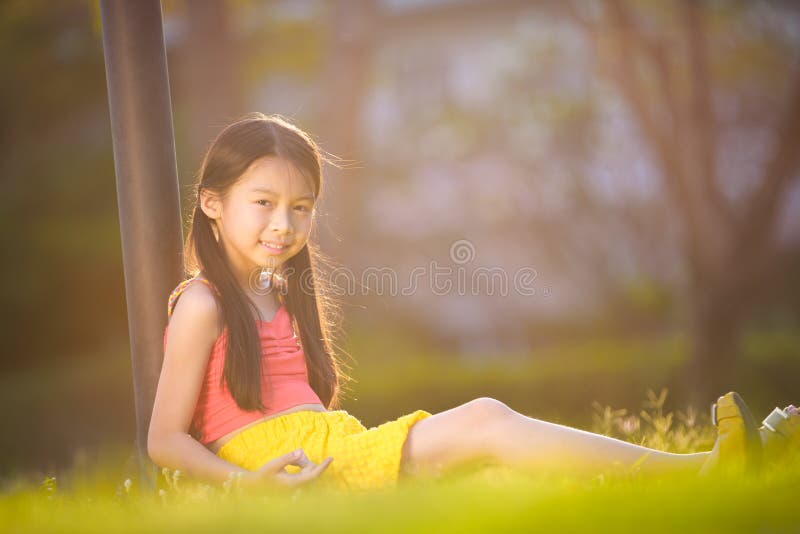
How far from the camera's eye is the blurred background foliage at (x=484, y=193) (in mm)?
6855

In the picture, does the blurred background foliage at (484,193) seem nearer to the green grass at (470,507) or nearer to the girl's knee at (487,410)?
the girl's knee at (487,410)

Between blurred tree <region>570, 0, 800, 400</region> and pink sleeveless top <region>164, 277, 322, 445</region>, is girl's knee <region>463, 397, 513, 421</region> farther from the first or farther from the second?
blurred tree <region>570, 0, 800, 400</region>

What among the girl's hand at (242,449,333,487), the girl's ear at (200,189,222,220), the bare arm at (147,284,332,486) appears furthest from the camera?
the girl's ear at (200,189,222,220)

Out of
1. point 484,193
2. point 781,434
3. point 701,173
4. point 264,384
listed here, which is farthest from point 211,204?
point 484,193

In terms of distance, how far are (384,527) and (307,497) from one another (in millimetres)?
563

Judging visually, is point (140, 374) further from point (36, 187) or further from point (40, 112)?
point (40, 112)

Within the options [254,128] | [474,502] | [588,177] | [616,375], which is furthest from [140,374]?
[588,177]

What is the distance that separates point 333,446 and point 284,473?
0.29m

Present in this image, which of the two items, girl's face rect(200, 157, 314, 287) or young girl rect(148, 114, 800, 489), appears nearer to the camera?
young girl rect(148, 114, 800, 489)

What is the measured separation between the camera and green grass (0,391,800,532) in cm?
183

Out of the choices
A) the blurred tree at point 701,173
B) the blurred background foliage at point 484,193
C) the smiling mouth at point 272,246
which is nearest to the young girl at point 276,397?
the smiling mouth at point 272,246

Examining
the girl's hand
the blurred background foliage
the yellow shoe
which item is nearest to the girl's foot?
the yellow shoe

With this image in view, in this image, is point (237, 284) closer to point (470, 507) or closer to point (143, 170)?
point (143, 170)

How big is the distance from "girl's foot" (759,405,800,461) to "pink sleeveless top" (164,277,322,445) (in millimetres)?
1362
